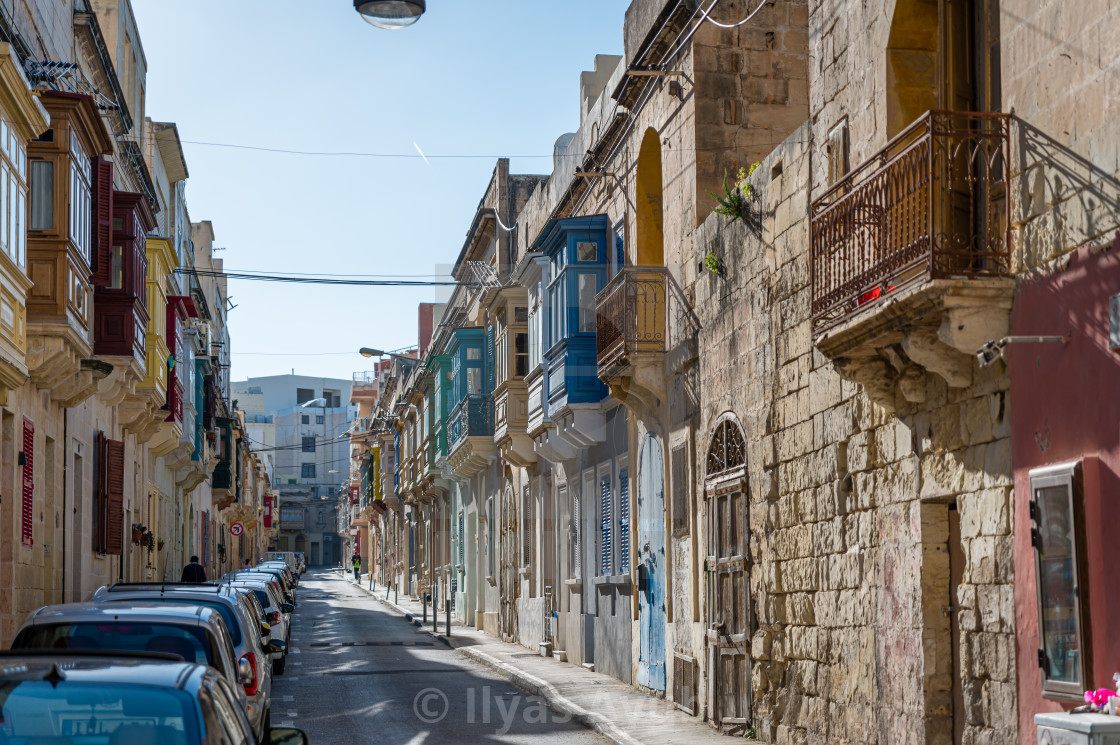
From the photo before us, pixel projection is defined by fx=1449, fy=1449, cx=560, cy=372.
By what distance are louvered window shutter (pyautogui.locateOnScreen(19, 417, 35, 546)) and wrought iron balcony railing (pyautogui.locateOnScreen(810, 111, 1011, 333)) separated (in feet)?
35.2

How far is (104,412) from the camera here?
2441 cm

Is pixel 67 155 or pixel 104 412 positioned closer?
pixel 67 155

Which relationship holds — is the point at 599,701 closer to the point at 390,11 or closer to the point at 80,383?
the point at 80,383

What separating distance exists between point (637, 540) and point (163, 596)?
28.5ft

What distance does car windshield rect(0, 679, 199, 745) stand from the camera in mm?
4996

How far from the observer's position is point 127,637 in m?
9.37

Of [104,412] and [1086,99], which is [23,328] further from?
[1086,99]

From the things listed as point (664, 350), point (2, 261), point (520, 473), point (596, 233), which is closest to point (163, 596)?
point (2, 261)

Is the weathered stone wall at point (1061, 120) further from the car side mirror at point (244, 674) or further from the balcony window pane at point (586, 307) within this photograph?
the balcony window pane at point (586, 307)

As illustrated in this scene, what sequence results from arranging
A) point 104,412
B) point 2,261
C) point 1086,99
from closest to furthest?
point 1086,99 → point 2,261 → point 104,412

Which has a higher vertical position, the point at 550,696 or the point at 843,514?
A: the point at 843,514

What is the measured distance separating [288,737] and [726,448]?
31.4ft

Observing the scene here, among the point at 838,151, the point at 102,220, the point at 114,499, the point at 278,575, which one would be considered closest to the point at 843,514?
the point at 838,151

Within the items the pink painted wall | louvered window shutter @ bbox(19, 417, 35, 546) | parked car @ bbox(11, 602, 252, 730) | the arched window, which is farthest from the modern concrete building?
the pink painted wall
